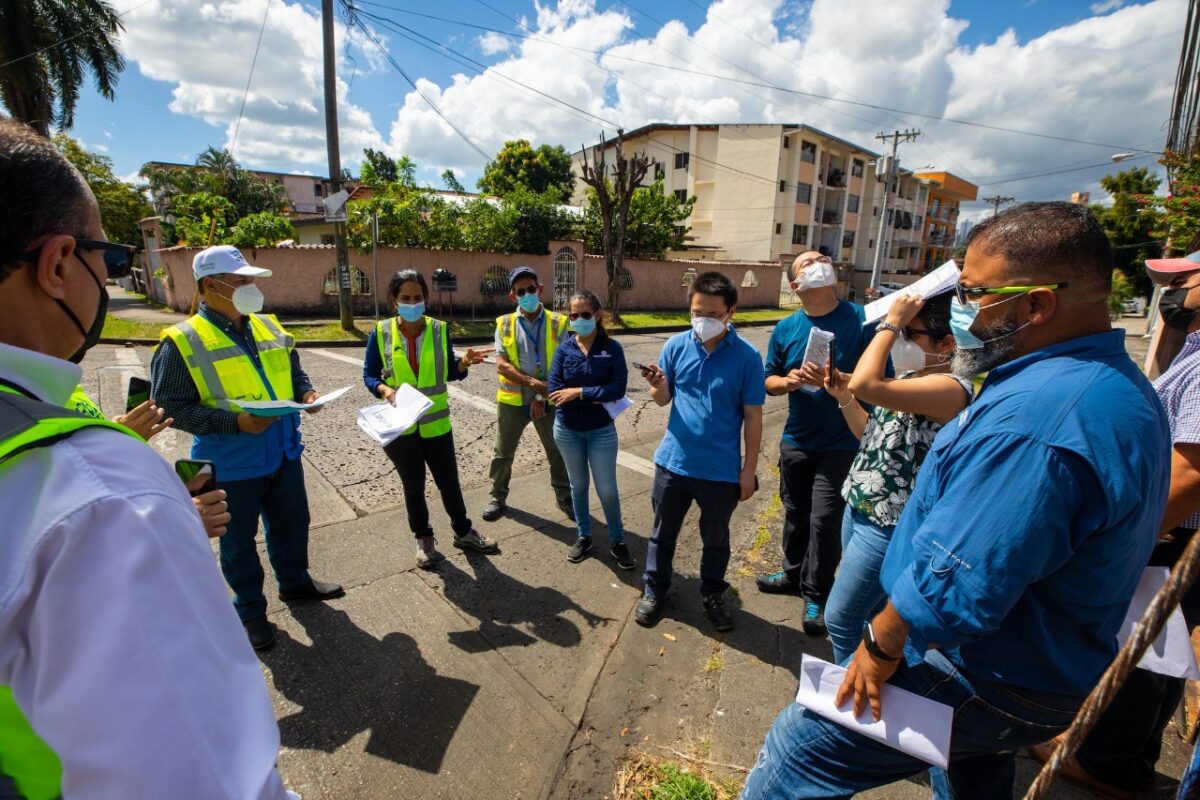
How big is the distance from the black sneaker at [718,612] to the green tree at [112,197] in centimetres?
2860

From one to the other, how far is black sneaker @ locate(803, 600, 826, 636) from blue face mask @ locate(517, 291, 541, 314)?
2794 millimetres

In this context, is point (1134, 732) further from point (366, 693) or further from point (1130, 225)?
point (1130, 225)

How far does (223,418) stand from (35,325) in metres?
1.93

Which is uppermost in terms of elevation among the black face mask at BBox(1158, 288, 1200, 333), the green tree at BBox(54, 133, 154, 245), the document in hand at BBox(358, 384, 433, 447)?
the green tree at BBox(54, 133, 154, 245)

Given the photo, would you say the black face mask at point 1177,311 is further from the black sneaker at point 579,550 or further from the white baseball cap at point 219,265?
the white baseball cap at point 219,265

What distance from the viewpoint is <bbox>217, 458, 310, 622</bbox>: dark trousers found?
2768 mm

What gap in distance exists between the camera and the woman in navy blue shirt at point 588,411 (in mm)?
3721

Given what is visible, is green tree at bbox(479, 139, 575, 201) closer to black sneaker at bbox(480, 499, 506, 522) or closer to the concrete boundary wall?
the concrete boundary wall

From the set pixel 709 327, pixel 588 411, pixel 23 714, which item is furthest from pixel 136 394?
pixel 709 327

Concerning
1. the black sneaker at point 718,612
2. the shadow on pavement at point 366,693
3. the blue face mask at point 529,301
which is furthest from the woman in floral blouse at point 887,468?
the blue face mask at point 529,301

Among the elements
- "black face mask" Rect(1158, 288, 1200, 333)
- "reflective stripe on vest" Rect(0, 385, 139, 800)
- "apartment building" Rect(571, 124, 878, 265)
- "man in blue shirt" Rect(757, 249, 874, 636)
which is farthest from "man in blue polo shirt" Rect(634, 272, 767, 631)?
"apartment building" Rect(571, 124, 878, 265)

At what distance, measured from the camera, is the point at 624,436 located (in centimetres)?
675

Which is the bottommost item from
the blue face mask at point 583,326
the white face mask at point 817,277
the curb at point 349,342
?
the curb at point 349,342

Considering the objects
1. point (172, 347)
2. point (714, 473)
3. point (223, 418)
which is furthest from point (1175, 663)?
point (172, 347)
